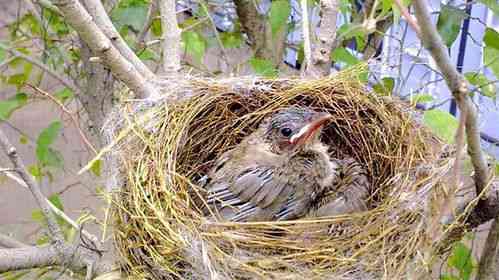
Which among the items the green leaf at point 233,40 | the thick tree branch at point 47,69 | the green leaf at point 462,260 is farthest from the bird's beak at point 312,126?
the green leaf at point 233,40

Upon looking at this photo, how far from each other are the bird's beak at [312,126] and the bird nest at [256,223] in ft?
0.23

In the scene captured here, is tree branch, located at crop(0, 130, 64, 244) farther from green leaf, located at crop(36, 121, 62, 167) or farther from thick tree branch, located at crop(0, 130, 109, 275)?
green leaf, located at crop(36, 121, 62, 167)

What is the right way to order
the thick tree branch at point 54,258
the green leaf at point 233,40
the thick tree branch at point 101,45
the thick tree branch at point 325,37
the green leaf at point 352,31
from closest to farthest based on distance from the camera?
the thick tree branch at point 101,45
the thick tree branch at point 54,258
the thick tree branch at point 325,37
the green leaf at point 352,31
the green leaf at point 233,40

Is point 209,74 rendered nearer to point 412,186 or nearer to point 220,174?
point 220,174

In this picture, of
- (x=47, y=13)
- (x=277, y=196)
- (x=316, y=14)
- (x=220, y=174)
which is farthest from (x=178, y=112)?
(x=47, y=13)

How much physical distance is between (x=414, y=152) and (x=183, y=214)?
0.42 metres

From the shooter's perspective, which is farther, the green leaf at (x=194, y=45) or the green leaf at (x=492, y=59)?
the green leaf at (x=194, y=45)


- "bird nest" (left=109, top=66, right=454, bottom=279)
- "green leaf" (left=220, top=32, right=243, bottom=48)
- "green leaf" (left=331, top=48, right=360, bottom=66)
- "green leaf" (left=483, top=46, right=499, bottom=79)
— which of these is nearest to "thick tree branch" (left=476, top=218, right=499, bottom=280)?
"bird nest" (left=109, top=66, right=454, bottom=279)

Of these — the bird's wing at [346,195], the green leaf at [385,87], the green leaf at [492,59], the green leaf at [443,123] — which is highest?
the green leaf at [492,59]

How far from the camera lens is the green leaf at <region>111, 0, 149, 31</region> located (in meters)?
1.71

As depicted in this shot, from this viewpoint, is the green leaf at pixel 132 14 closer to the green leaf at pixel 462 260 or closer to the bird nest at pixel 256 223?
the bird nest at pixel 256 223

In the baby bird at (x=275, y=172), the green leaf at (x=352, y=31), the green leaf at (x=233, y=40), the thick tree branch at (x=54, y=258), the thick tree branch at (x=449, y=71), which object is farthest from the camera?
the green leaf at (x=233, y=40)

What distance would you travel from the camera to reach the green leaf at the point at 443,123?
123cm

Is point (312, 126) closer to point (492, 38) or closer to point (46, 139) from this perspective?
point (492, 38)
